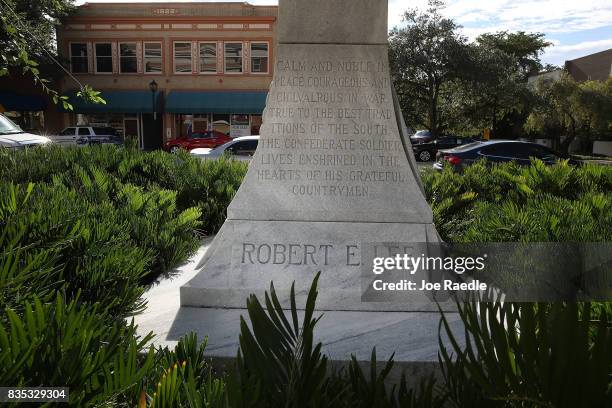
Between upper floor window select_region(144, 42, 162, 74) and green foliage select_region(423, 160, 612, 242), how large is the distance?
94.5 feet

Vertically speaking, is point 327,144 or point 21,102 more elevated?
point 21,102

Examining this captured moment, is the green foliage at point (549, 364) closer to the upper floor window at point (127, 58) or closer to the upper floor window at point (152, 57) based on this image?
the upper floor window at point (152, 57)

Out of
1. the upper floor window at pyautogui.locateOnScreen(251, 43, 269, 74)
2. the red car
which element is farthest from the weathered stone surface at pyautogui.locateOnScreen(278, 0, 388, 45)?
the upper floor window at pyautogui.locateOnScreen(251, 43, 269, 74)

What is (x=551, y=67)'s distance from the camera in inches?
2232

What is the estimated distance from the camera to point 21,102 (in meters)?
33.1

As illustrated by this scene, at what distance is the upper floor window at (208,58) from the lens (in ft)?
110

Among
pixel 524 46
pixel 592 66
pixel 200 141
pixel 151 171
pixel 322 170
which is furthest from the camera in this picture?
pixel 524 46

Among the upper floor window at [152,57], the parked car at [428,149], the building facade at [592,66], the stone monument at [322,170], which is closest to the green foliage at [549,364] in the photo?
the stone monument at [322,170]

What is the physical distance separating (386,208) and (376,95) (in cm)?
79

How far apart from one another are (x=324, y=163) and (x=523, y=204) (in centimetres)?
295

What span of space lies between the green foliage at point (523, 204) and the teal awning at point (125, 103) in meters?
28.1

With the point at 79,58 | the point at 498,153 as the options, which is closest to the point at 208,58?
the point at 79,58

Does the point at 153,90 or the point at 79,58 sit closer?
the point at 153,90

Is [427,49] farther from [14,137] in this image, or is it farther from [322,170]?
[322,170]
